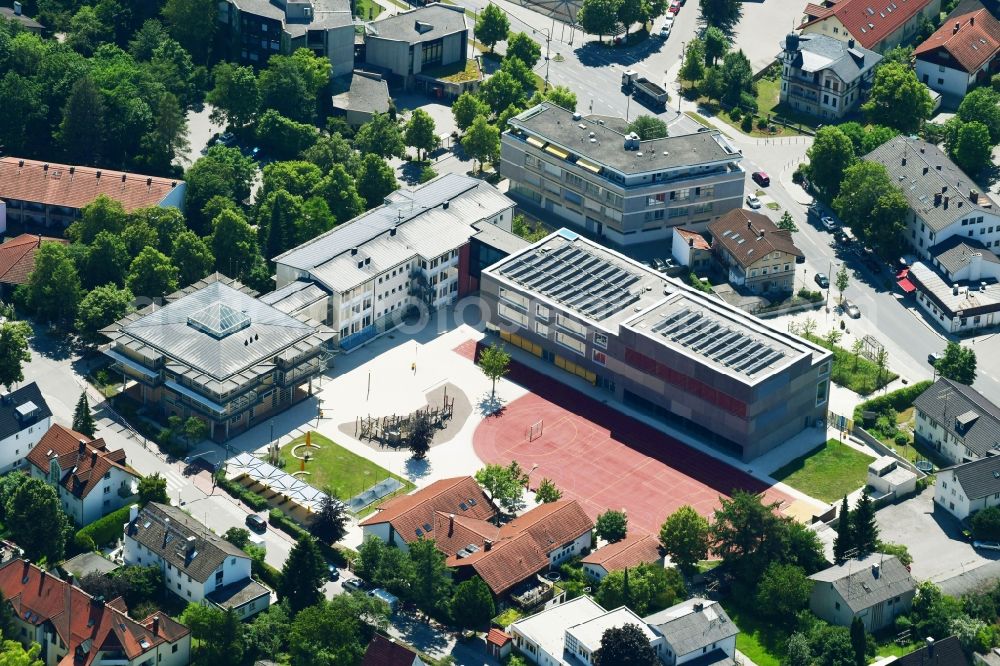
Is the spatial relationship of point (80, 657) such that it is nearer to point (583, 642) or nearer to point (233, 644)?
point (233, 644)

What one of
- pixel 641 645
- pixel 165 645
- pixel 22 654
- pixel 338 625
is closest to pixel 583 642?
pixel 641 645

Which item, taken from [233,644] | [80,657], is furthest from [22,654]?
[233,644]

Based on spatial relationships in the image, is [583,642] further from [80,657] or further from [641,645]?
[80,657]

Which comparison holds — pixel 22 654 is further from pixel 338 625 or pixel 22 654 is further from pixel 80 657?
pixel 338 625

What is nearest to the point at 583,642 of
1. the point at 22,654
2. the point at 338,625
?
the point at 338,625

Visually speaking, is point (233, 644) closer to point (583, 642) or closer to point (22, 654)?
point (22, 654)
